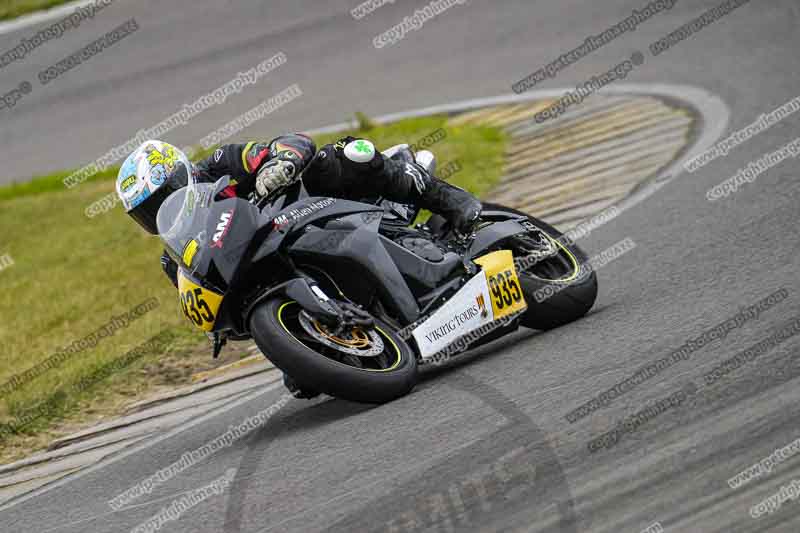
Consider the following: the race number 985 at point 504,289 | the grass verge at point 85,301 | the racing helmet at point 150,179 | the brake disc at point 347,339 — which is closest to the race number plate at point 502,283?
the race number 985 at point 504,289

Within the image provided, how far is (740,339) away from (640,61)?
7775mm

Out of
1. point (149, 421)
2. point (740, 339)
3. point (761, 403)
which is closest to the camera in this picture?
point (761, 403)

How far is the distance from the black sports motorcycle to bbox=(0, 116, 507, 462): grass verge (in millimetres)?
2031

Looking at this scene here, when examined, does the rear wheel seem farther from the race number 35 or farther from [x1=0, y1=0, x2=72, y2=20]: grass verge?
[x1=0, y1=0, x2=72, y2=20]: grass verge

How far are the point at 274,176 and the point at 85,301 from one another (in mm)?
4689

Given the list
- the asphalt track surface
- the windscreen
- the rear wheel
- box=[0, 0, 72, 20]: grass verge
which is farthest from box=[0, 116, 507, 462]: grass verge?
box=[0, 0, 72, 20]: grass verge

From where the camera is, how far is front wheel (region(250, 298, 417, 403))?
5.14 meters

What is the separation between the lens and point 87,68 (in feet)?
55.4

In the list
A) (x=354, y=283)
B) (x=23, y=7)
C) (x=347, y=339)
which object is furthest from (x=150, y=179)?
(x=23, y=7)

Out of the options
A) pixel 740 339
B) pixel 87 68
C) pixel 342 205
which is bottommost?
pixel 740 339

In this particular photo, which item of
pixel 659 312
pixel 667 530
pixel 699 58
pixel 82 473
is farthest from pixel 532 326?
pixel 699 58

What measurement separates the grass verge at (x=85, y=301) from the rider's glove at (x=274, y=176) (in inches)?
87.9

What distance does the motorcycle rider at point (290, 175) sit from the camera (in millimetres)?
5703

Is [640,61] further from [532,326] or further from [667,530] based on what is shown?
[667,530]
